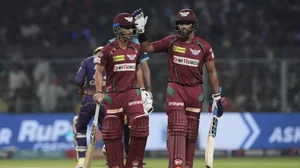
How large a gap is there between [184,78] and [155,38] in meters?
13.4

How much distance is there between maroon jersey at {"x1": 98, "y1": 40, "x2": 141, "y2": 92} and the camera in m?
11.7

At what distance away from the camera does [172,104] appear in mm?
11977

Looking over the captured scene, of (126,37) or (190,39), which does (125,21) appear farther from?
(190,39)

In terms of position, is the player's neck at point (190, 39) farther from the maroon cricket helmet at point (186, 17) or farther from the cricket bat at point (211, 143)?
the cricket bat at point (211, 143)

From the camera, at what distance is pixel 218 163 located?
17875mm

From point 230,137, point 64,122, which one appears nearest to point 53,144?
point 64,122

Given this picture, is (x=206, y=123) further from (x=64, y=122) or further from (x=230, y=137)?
(x=64, y=122)

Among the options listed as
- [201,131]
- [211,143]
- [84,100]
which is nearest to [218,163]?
[201,131]

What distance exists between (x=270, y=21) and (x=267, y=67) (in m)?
6.52

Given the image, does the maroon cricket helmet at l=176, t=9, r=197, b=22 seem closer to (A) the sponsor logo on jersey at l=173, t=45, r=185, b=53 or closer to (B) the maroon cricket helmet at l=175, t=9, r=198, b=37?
(B) the maroon cricket helmet at l=175, t=9, r=198, b=37

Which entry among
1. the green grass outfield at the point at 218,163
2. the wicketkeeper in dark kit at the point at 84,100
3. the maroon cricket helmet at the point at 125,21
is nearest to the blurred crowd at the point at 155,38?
the green grass outfield at the point at 218,163

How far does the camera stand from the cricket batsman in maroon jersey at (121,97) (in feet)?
38.4

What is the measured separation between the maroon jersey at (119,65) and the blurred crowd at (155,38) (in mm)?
9325

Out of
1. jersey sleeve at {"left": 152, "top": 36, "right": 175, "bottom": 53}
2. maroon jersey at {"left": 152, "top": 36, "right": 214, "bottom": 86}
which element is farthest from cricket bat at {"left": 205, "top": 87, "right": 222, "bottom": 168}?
jersey sleeve at {"left": 152, "top": 36, "right": 175, "bottom": 53}
